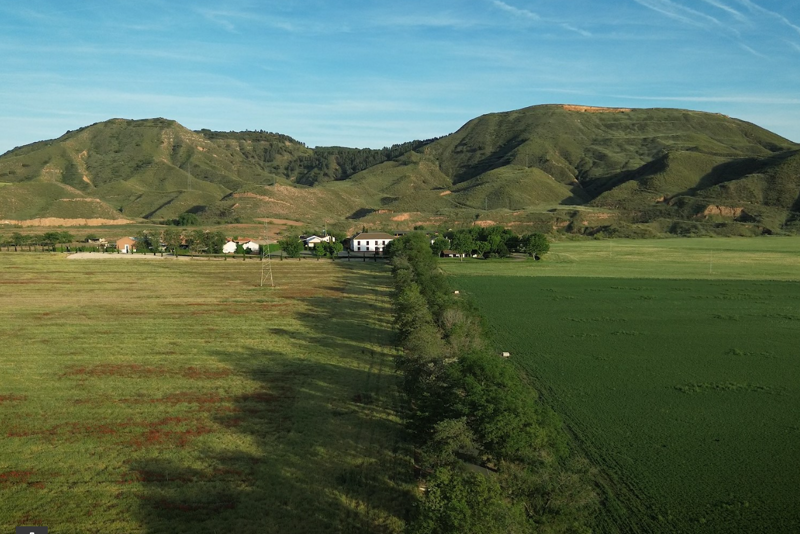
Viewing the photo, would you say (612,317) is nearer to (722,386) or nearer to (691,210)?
(722,386)

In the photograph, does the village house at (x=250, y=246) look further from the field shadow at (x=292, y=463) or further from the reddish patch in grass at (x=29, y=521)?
the reddish patch in grass at (x=29, y=521)

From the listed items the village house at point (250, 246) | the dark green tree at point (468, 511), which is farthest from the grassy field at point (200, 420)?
the village house at point (250, 246)

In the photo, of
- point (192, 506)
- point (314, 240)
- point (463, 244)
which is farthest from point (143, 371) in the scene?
point (314, 240)

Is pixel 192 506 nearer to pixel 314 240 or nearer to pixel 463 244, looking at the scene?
pixel 463 244

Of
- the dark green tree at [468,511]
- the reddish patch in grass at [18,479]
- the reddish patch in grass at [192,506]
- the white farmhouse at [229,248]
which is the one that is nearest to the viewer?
the dark green tree at [468,511]

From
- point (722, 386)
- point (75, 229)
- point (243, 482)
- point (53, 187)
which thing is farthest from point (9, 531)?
point (53, 187)
